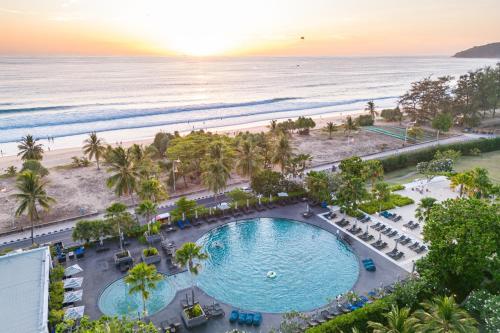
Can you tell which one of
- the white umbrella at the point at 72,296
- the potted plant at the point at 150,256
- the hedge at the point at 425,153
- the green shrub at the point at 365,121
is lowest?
the potted plant at the point at 150,256

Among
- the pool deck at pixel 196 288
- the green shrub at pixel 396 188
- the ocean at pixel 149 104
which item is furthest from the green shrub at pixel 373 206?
the ocean at pixel 149 104

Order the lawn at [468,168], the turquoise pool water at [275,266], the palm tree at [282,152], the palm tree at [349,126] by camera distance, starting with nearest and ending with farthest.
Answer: the turquoise pool water at [275,266] → the palm tree at [282,152] → the lawn at [468,168] → the palm tree at [349,126]

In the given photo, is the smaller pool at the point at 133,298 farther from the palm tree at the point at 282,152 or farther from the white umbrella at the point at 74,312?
the palm tree at the point at 282,152

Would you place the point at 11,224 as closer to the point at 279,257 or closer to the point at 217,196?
the point at 217,196

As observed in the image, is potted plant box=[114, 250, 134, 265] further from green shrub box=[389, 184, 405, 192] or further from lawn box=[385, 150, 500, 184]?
lawn box=[385, 150, 500, 184]

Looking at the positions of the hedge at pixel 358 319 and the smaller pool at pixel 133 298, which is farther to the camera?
the smaller pool at pixel 133 298

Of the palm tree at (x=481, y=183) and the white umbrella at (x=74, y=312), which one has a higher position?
Result: the palm tree at (x=481, y=183)

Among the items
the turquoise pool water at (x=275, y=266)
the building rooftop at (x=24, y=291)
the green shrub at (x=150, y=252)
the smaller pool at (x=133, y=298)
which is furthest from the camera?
the green shrub at (x=150, y=252)
